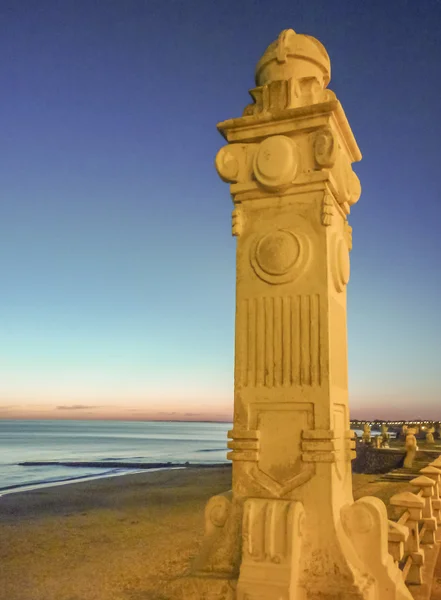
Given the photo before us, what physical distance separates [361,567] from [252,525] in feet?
3.13

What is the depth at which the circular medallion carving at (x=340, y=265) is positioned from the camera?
203 inches

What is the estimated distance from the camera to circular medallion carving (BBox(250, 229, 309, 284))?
5.00m

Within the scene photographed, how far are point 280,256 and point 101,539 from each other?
10059mm

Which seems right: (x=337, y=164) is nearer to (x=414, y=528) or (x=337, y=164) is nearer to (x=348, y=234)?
(x=348, y=234)

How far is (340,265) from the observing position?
525 cm

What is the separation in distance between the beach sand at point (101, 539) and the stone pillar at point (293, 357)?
2.65m

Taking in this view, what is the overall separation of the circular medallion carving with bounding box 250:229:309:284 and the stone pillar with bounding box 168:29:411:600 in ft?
0.04

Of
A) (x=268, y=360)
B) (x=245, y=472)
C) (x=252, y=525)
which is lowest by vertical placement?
(x=252, y=525)

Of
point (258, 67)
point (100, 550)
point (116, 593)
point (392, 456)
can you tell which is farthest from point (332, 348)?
point (392, 456)

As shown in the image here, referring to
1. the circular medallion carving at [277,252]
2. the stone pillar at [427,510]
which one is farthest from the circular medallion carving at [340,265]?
the stone pillar at [427,510]

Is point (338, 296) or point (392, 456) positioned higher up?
point (338, 296)

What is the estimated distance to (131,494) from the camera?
21703 mm

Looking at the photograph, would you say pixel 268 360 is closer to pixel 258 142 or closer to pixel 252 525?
pixel 252 525

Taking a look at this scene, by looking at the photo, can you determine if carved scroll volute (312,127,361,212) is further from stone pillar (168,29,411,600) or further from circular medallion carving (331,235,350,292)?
circular medallion carving (331,235,350,292)
